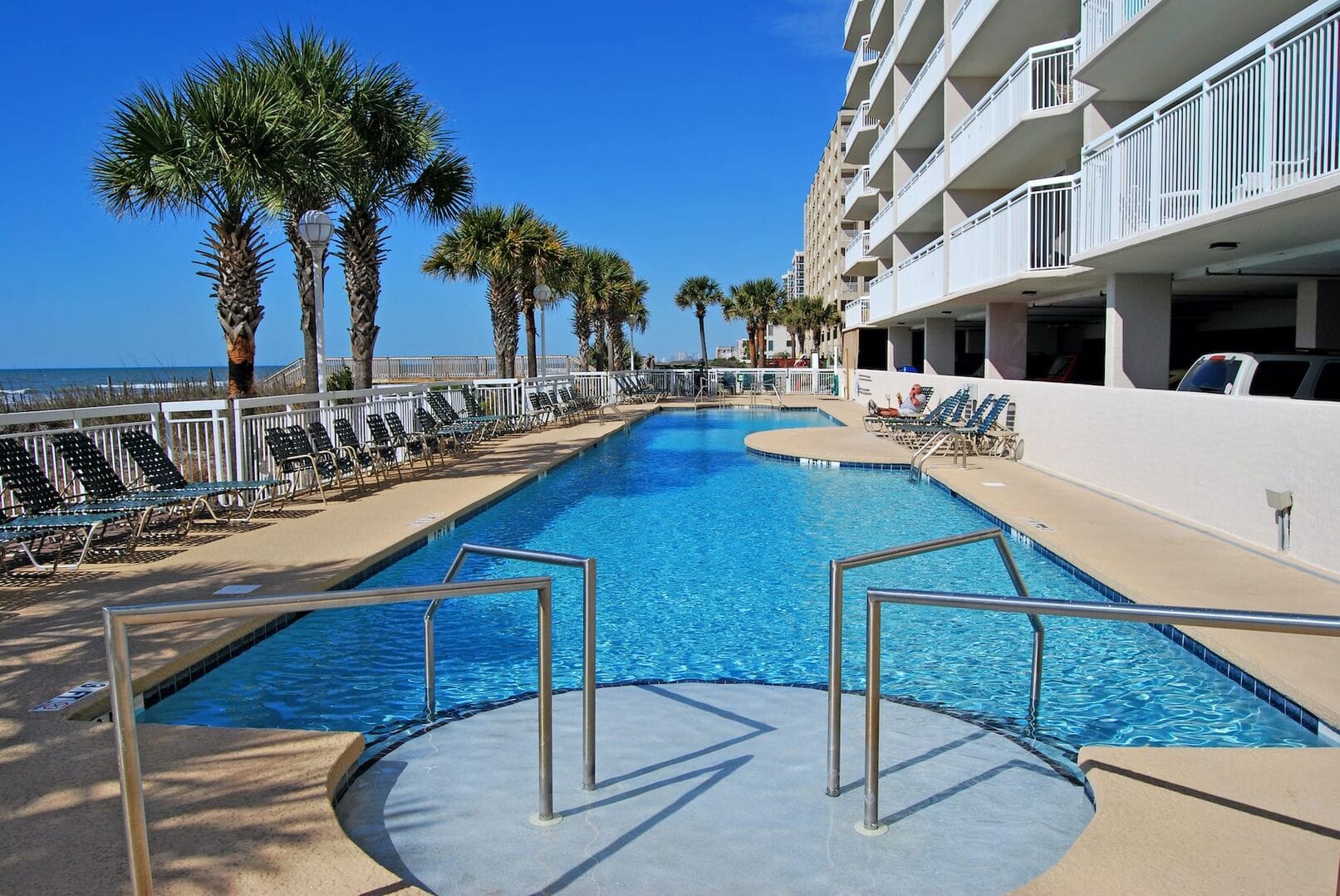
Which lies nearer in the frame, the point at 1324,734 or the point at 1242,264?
the point at 1324,734

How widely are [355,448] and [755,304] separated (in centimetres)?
5137

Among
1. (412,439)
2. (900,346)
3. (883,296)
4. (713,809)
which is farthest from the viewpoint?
(900,346)

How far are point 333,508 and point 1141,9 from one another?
1057cm

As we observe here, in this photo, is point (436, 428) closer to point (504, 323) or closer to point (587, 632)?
point (504, 323)

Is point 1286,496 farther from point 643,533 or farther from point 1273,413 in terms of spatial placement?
point 643,533

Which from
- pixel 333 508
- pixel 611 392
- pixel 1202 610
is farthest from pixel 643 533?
pixel 611 392

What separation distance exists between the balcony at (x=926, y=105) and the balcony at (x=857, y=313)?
6897mm

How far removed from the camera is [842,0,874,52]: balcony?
3238cm

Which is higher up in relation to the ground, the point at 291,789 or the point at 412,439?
the point at 412,439

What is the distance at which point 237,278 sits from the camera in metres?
11.5

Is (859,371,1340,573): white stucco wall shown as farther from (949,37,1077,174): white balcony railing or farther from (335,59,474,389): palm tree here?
(335,59,474,389): palm tree

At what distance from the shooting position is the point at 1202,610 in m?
2.28

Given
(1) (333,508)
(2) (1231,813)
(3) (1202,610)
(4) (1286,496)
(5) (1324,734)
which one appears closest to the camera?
(3) (1202,610)

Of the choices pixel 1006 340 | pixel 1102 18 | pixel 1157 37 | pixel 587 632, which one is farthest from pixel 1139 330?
pixel 587 632
